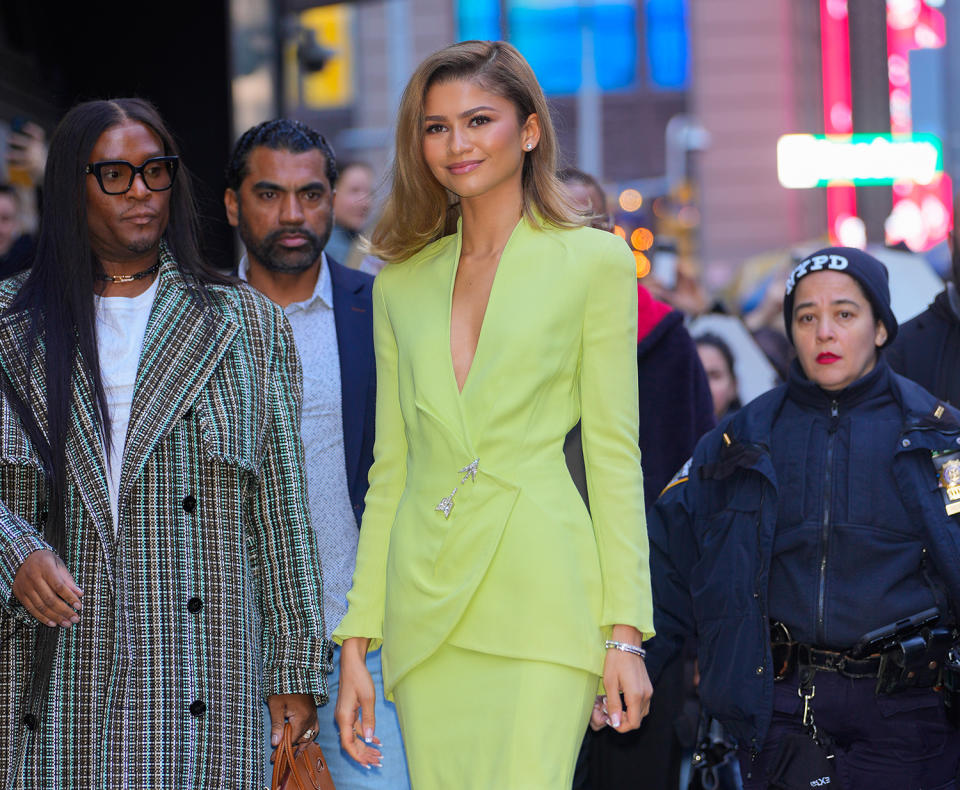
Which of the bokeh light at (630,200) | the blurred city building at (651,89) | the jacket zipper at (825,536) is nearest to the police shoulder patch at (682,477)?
the jacket zipper at (825,536)

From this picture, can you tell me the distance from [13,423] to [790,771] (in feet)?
8.23

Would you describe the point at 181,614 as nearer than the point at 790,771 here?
Yes

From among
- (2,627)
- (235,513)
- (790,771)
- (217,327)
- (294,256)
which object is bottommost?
(790,771)

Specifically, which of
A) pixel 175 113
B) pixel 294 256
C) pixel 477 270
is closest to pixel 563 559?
pixel 477 270

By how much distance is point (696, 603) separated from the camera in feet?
16.0

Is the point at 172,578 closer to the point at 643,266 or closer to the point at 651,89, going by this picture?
the point at 643,266

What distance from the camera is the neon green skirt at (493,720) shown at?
3383 mm

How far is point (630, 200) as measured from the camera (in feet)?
135

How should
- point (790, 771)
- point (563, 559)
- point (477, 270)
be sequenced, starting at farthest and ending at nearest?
1. point (790, 771)
2. point (477, 270)
3. point (563, 559)

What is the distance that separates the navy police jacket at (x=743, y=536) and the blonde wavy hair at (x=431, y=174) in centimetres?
140

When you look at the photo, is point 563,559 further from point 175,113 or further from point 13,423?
point 175,113

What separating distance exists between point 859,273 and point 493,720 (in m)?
2.22

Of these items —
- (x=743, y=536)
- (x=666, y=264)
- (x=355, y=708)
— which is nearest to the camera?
(x=355, y=708)

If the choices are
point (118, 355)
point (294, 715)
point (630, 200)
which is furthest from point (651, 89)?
point (294, 715)
